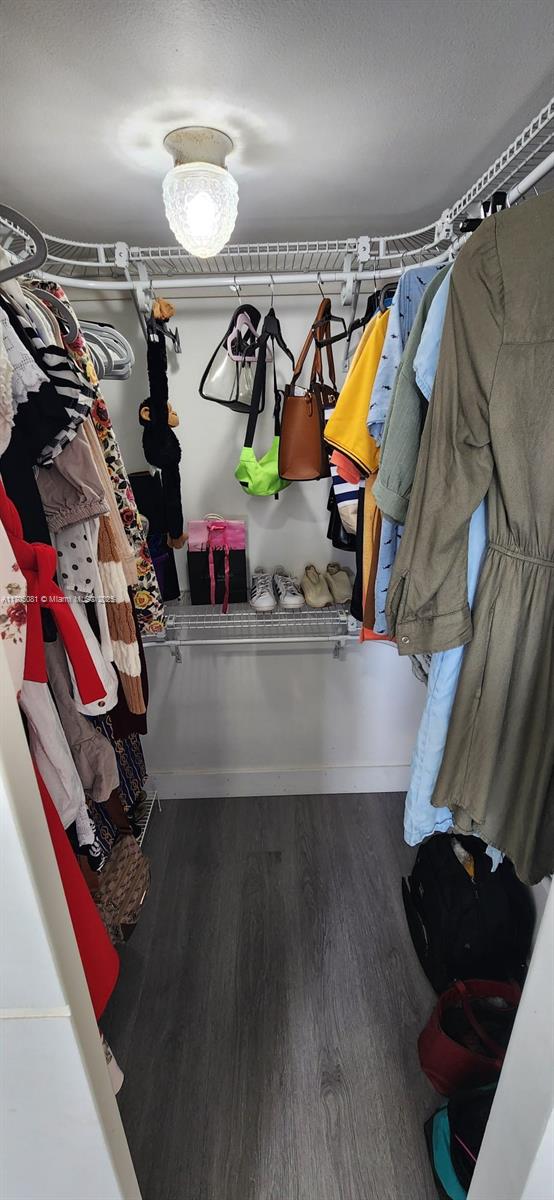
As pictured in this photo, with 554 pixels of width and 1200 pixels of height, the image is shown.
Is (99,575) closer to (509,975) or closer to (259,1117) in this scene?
(259,1117)

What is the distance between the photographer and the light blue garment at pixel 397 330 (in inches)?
39.5

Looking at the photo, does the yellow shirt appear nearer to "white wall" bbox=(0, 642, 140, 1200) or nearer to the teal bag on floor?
the teal bag on floor

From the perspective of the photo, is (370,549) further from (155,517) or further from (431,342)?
(155,517)

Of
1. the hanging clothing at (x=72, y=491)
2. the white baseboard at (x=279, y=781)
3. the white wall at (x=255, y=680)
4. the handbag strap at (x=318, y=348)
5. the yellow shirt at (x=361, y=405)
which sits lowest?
the white baseboard at (x=279, y=781)

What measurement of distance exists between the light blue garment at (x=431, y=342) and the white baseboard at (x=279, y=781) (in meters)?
1.70

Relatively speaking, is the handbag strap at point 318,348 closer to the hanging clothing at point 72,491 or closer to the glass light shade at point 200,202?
the glass light shade at point 200,202

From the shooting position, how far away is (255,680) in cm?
203

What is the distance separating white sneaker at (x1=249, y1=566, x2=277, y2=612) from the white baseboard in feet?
2.77

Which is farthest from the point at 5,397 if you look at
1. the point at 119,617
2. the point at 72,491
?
the point at 119,617

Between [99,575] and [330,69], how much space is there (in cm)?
91

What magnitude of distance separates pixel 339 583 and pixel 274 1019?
4.05 ft

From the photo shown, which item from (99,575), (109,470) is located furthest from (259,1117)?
(109,470)

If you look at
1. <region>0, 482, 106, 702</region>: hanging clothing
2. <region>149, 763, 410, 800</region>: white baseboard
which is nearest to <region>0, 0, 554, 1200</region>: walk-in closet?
<region>0, 482, 106, 702</region>: hanging clothing

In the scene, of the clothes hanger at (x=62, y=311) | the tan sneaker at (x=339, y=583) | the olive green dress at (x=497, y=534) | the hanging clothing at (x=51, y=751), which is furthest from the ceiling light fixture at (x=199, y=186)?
the tan sneaker at (x=339, y=583)
